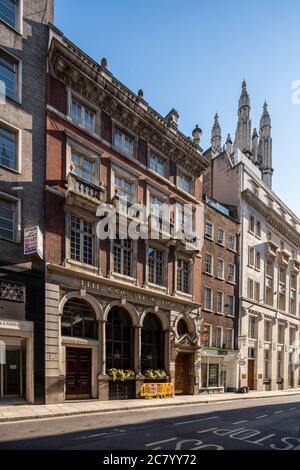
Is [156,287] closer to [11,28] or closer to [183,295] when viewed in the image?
[183,295]

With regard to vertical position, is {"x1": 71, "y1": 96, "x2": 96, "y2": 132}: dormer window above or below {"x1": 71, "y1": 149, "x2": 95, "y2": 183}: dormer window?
above

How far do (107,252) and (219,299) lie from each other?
51.2 ft

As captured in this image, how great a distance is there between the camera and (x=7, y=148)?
20.0m

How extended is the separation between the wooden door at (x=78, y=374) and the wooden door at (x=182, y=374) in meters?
9.24

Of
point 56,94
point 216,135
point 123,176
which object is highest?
point 216,135

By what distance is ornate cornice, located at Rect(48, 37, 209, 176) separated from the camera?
2245 cm

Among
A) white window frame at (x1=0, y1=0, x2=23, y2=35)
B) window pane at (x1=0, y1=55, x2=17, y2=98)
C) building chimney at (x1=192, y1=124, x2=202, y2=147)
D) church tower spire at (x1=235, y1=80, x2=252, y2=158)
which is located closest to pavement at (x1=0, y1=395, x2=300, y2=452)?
window pane at (x1=0, y1=55, x2=17, y2=98)

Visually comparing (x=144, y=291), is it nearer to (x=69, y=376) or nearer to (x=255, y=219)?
(x=69, y=376)

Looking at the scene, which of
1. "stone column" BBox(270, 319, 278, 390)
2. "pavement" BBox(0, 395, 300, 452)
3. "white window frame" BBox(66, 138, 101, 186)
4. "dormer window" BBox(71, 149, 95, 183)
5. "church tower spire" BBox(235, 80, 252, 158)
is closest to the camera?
"pavement" BBox(0, 395, 300, 452)

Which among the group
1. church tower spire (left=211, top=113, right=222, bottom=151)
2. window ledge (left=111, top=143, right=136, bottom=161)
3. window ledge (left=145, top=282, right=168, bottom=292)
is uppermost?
church tower spire (left=211, top=113, right=222, bottom=151)

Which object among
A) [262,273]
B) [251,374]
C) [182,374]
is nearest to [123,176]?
[182,374]

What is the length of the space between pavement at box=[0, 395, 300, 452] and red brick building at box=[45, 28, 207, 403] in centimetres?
561

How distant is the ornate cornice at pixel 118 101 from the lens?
22.5 meters

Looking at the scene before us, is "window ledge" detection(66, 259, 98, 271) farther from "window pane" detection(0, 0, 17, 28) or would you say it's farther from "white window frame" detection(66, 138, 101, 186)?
"window pane" detection(0, 0, 17, 28)
